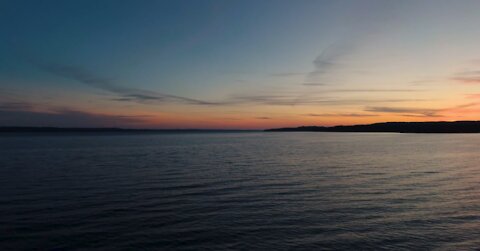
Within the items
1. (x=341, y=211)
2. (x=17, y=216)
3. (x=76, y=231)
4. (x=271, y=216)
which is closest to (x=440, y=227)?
(x=341, y=211)

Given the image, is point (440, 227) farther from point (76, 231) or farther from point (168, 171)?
point (168, 171)

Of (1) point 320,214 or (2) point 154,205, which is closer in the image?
(1) point 320,214

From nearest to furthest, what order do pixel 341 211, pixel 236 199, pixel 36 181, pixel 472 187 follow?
1. pixel 341 211
2. pixel 236 199
3. pixel 472 187
4. pixel 36 181

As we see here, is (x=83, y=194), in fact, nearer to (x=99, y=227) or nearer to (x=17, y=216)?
(x=17, y=216)

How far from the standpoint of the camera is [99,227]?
22.3 metres

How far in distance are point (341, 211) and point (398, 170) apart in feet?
94.2

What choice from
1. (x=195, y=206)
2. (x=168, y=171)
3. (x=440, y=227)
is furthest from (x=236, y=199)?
(x=168, y=171)

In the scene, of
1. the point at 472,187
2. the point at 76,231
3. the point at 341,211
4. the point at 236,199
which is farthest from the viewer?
the point at 472,187

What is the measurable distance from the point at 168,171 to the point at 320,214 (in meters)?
29.0

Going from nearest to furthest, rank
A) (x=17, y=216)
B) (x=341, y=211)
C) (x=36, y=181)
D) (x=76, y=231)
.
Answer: (x=76, y=231), (x=17, y=216), (x=341, y=211), (x=36, y=181)

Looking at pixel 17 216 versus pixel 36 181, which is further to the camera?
pixel 36 181

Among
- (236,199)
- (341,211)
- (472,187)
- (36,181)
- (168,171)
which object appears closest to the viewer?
Result: (341,211)

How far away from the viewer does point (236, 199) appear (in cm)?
3123

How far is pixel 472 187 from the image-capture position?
122 feet
